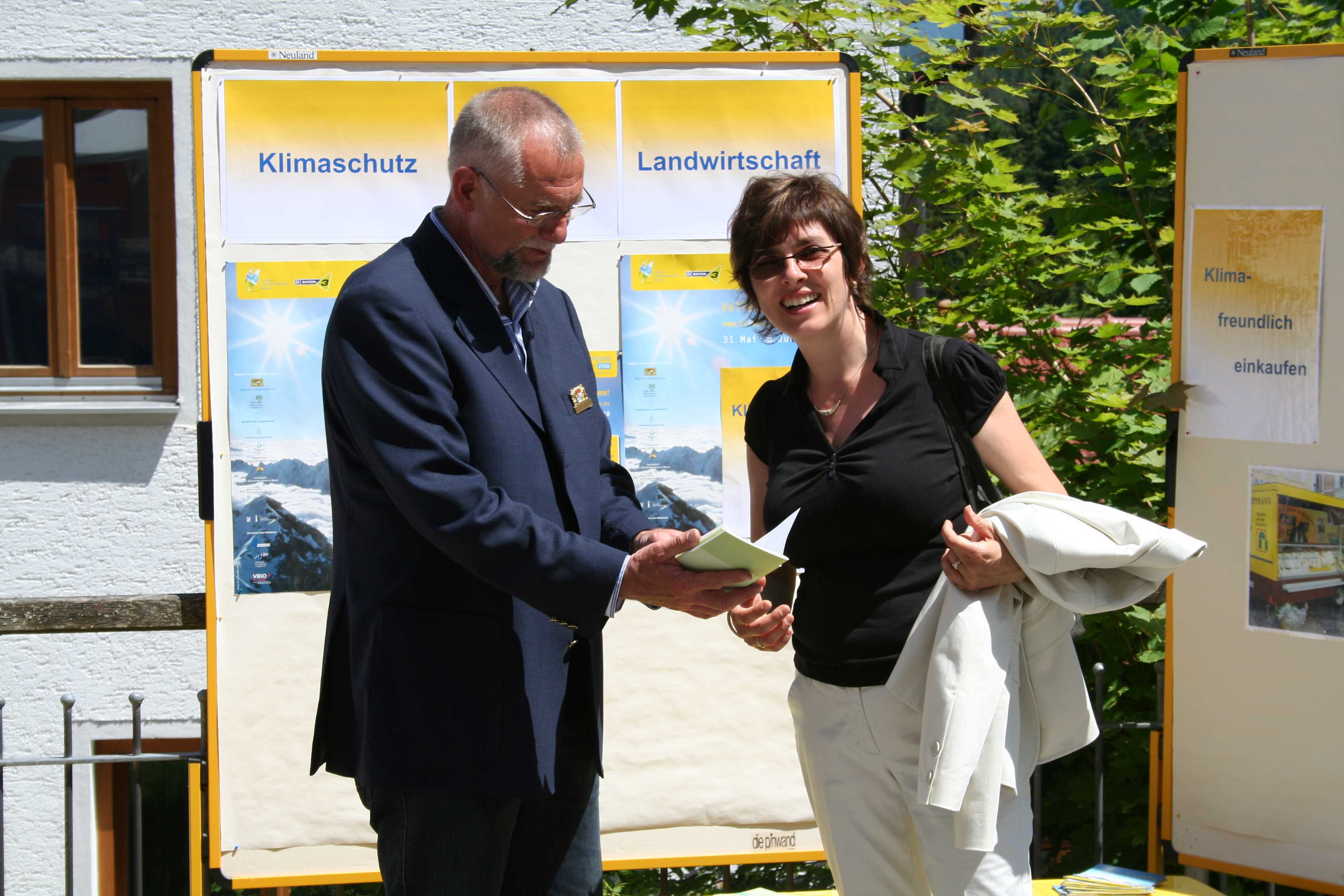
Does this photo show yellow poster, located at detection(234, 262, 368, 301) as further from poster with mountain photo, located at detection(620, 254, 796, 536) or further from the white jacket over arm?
the white jacket over arm

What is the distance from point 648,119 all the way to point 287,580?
1.58 metres

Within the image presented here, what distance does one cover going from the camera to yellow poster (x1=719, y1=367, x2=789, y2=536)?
128 inches

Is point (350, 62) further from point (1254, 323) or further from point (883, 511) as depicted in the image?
point (1254, 323)

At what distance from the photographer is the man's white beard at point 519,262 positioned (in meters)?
2.04

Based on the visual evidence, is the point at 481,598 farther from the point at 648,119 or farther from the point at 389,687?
the point at 648,119

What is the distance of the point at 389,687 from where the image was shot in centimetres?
192

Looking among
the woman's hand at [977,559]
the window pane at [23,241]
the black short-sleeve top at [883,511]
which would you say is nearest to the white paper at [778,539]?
the black short-sleeve top at [883,511]

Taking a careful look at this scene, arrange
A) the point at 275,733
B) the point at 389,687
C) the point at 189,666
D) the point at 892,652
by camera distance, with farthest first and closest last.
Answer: the point at 189,666
the point at 275,733
the point at 892,652
the point at 389,687

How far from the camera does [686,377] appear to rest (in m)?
3.24

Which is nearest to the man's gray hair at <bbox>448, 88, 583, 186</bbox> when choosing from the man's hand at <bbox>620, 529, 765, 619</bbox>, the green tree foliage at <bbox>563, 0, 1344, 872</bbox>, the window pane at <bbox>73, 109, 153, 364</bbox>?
the man's hand at <bbox>620, 529, 765, 619</bbox>

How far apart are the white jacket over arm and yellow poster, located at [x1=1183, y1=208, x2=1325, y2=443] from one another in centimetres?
110

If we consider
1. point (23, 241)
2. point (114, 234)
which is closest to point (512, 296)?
point (114, 234)

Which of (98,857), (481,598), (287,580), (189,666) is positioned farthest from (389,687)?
(98,857)

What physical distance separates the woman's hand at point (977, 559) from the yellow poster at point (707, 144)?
1417mm
